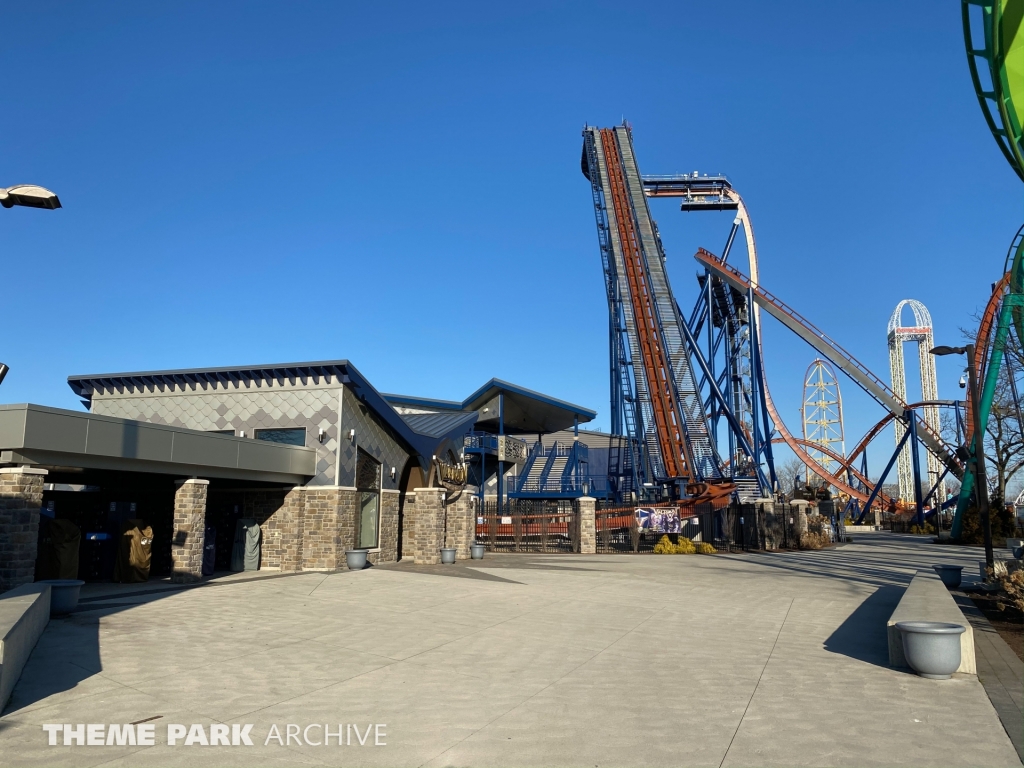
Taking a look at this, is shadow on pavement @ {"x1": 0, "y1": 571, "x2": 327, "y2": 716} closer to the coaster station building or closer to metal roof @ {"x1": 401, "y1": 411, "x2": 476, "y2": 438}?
the coaster station building

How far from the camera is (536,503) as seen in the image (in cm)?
4225

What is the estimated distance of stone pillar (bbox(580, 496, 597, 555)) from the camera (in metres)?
30.2

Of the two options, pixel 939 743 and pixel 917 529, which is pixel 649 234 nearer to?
pixel 917 529

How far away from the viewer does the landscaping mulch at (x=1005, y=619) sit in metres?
10.00

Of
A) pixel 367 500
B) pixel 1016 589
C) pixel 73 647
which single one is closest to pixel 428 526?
pixel 367 500

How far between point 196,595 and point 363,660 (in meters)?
6.61

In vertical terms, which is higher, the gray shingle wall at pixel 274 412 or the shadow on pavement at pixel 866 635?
the gray shingle wall at pixel 274 412

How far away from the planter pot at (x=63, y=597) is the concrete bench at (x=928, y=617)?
1105cm

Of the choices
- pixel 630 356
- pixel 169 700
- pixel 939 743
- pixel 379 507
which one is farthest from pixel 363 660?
pixel 630 356

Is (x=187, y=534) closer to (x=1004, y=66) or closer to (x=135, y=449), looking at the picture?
(x=135, y=449)

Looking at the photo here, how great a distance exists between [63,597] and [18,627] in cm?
475

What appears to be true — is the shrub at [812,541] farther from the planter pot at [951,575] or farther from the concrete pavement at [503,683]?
the concrete pavement at [503,683]

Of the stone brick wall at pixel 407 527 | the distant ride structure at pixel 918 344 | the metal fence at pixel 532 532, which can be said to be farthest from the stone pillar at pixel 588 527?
the distant ride structure at pixel 918 344

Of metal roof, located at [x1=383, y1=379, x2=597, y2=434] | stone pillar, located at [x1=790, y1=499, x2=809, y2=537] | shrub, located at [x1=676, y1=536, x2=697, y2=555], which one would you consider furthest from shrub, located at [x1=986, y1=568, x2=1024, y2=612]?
Answer: metal roof, located at [x1=383, y1=379, x2=597, y2=434]
